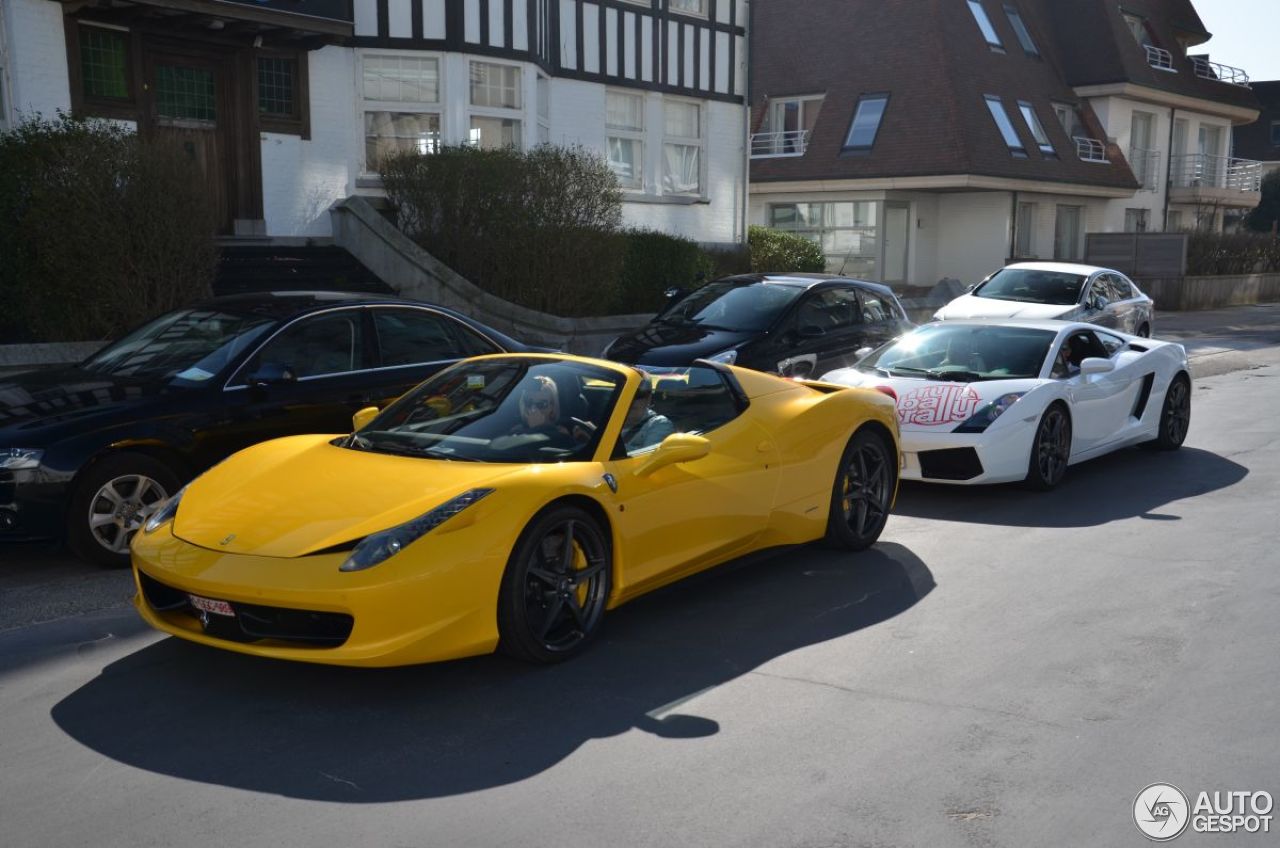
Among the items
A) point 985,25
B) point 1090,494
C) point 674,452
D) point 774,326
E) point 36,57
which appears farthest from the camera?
point 985,25

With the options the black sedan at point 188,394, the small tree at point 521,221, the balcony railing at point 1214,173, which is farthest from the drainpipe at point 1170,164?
the black sedan at point 188,394

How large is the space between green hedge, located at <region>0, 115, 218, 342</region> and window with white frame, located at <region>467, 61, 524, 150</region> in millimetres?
8745

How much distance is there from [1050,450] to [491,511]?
224 inches

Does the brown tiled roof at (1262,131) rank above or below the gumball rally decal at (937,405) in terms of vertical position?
above

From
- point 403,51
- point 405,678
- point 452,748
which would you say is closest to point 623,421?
point 405,678

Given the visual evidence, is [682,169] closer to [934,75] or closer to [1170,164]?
[934,75]

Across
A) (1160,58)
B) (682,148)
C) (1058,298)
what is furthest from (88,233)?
(1160,58)

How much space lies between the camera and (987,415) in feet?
29.7

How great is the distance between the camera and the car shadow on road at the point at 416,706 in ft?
14.6

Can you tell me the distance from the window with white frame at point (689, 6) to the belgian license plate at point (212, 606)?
21285mm

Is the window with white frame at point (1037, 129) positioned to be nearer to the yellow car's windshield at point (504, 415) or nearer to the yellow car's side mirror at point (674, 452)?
the yellow car's windshield at point (504, 415)

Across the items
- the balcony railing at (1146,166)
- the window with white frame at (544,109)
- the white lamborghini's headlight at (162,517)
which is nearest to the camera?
the white lamborghini's headlight at (162,517)

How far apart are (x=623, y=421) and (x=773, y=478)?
115 cm

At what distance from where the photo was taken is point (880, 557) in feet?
24.7
